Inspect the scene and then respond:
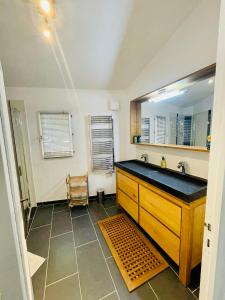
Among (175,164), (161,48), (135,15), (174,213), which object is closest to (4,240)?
(174,213)

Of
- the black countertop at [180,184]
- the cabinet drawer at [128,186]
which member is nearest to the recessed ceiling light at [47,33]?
the black countertop at [180,184]

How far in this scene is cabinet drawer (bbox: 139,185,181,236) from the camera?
1.43 meters

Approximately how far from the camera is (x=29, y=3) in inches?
55.3

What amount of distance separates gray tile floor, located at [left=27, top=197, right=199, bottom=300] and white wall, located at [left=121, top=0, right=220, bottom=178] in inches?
46.6

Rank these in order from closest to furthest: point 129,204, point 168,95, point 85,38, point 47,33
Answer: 1. point 47,33
2. point 85,38
3. point 168,95
4. point 129,204

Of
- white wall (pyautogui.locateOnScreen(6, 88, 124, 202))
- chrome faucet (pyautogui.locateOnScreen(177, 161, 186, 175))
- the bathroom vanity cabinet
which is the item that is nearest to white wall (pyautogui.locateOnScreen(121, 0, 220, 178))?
chrome faucet (pyautogui.locateOnScreen(177, 161, 186, 175))

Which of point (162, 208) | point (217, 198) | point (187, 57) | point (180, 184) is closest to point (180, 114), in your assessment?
point (187, 57)

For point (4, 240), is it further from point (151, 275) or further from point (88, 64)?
point (88, 64)

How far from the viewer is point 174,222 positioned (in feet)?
4.76

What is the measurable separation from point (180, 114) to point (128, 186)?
152 cm

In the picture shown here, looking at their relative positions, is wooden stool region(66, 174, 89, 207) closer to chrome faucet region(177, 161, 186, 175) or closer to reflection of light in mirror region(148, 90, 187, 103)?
chrome faucet region(177, 161, 186, 175)

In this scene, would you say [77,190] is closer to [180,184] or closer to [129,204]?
[129,204]

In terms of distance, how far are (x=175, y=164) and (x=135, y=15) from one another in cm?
180

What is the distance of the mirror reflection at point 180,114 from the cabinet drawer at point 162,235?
1.02 meters
